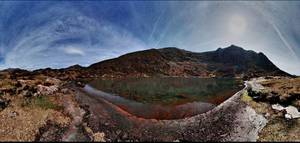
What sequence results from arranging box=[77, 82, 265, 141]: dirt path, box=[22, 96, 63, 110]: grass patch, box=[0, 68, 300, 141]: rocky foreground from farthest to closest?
box=[22, 96, 63, 110]: grass patch < box=[77, 82, 265, 141]: dirt path < box=[0, 68, 300, 141]: rocky foreground

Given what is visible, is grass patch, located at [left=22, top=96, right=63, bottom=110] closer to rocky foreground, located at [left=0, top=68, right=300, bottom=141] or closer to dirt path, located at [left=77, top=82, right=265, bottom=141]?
rocky foreground, located at [left=0, top=68, right=300, bottom=141]

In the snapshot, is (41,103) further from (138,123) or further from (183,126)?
(183,126)

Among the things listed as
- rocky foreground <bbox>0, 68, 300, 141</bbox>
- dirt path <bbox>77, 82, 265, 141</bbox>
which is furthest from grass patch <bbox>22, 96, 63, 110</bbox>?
dirt path <bbox>77, 82, 265, 141</bbox>

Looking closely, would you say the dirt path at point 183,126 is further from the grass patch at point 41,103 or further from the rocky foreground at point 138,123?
the grass patch at point 41,103

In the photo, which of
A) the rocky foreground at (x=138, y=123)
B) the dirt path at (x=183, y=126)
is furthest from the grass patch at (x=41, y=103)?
the dirt path at (x=183, y=126)

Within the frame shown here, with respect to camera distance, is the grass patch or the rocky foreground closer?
the rocky foreground

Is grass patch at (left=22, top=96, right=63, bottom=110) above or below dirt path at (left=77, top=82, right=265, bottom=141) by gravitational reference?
above

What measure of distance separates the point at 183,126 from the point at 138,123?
625cm

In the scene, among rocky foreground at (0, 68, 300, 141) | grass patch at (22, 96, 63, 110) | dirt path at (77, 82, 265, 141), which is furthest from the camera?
grass patch at (22, 96, 63, 110)

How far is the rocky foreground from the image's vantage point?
31.7 m

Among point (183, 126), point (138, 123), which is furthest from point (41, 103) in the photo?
point (183, 126)

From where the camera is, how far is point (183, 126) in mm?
37312

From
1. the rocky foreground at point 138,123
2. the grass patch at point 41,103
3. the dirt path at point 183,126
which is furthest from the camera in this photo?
the grass patch at point 41,103

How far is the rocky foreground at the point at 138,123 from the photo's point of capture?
104 ft
